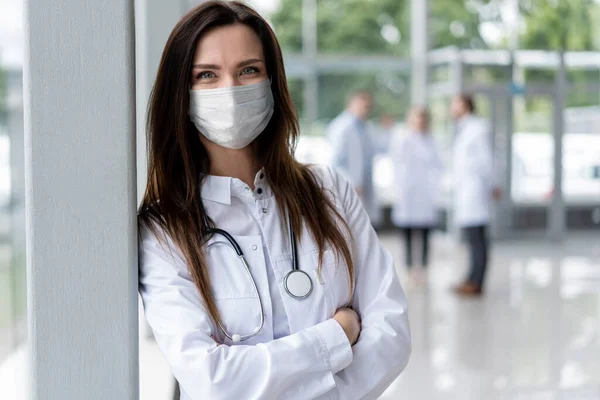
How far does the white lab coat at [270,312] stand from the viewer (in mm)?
1550

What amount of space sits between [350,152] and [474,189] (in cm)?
157

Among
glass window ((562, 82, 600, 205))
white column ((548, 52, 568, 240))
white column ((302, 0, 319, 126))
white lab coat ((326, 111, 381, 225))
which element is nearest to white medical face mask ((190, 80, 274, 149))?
white lab coat ((326, 111, 381, 225))

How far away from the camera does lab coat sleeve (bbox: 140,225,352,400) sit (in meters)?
1.54

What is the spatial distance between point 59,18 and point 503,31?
10.2 metres

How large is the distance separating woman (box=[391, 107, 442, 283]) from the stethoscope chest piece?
602 cm

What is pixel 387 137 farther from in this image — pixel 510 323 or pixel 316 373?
pixel 316 373

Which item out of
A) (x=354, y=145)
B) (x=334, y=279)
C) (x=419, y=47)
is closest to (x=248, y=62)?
(x=334, y=279)

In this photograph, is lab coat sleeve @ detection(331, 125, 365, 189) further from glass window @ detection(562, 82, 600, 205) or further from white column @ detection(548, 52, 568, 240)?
glass window @ detection(562, 82, 600, 205)

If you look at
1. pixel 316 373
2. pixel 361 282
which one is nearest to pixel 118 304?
pixel 316 373

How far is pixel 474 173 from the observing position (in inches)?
278

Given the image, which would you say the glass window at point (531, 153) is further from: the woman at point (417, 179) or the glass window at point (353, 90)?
the woman at point (417, 179)

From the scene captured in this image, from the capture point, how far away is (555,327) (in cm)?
579

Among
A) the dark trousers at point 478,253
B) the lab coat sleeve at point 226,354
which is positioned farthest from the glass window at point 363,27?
the lab coat sleeve at point 226,354

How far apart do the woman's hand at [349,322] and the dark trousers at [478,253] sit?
5428 mm
